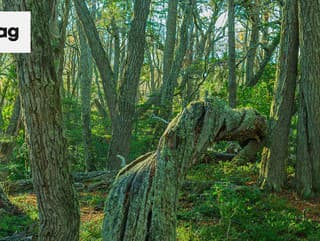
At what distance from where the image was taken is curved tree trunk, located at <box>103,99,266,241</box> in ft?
13.9

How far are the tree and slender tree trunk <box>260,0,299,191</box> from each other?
274cm

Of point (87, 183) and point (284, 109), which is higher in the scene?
point (284, 109)

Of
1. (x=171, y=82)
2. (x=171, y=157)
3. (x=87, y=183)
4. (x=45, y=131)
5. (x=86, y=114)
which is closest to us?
(x=45, y=131)

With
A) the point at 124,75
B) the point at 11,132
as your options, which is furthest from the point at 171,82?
the point at 11,132

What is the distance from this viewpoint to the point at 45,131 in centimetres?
390

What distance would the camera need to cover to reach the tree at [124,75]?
793 centimetres

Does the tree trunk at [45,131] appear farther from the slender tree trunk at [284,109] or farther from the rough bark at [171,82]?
the rough bark at [171,82]

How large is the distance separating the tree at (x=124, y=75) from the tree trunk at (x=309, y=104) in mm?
3035

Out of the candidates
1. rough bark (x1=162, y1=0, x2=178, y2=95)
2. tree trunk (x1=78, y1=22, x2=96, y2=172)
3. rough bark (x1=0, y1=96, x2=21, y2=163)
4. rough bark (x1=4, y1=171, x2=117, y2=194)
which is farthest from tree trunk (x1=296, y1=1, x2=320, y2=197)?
rough bark (x1=0, y1=96, x2=21, y2=163)

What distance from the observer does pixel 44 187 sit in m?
4.07

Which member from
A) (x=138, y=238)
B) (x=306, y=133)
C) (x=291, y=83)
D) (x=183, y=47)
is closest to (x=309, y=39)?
(x=291, y=83)

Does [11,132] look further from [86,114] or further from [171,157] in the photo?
[171,157]

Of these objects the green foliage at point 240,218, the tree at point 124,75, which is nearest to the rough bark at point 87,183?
the tree at point 124,75

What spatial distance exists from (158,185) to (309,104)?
331 centimetres
